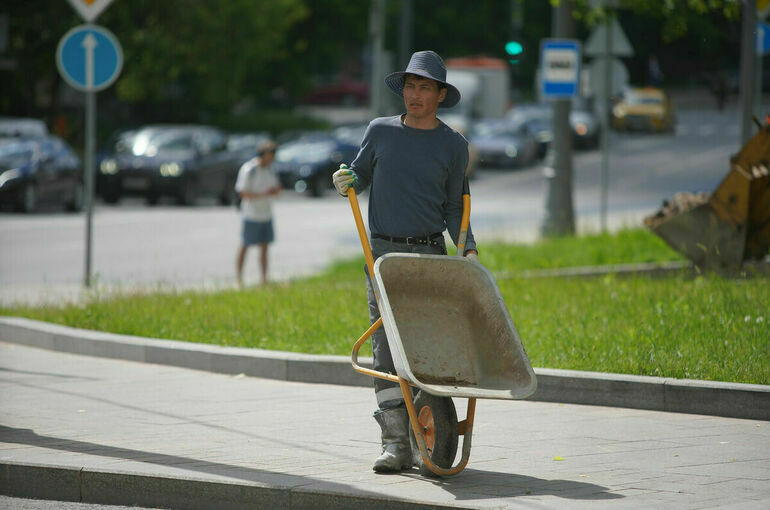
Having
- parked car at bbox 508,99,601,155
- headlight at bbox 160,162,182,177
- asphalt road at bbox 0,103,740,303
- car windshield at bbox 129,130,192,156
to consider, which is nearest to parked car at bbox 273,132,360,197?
asphalt road at bbox 0,103,740,303

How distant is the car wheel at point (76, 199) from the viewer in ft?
88.6

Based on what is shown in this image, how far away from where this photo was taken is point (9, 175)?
25.6m

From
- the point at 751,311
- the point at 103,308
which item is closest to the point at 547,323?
the point at 751,311

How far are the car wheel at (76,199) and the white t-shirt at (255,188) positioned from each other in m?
13.0

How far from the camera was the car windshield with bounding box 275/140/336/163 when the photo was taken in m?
35.5

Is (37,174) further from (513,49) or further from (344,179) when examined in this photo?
(344,179)

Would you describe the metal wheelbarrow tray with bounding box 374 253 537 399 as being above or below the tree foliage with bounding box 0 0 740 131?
below

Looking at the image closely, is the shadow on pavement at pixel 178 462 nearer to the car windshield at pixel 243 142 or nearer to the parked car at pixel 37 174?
the parked car at pixel 37 174

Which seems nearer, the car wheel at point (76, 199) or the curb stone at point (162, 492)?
the curb stone at point (162, 492)

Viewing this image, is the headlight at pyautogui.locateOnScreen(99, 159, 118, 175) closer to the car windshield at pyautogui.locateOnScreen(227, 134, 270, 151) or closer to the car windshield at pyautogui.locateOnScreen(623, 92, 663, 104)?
the car windshield at pyautogui.locateOnScreen(227, 134, 270, 151)

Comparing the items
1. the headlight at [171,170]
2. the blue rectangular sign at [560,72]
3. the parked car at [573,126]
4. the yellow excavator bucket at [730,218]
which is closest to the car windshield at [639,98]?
the parked car at [573,126]

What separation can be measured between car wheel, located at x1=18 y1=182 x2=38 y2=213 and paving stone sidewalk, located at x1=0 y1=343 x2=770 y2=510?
17.5m

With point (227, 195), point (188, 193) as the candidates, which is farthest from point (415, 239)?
point (227, 195)

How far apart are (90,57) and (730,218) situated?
619 centimetres
